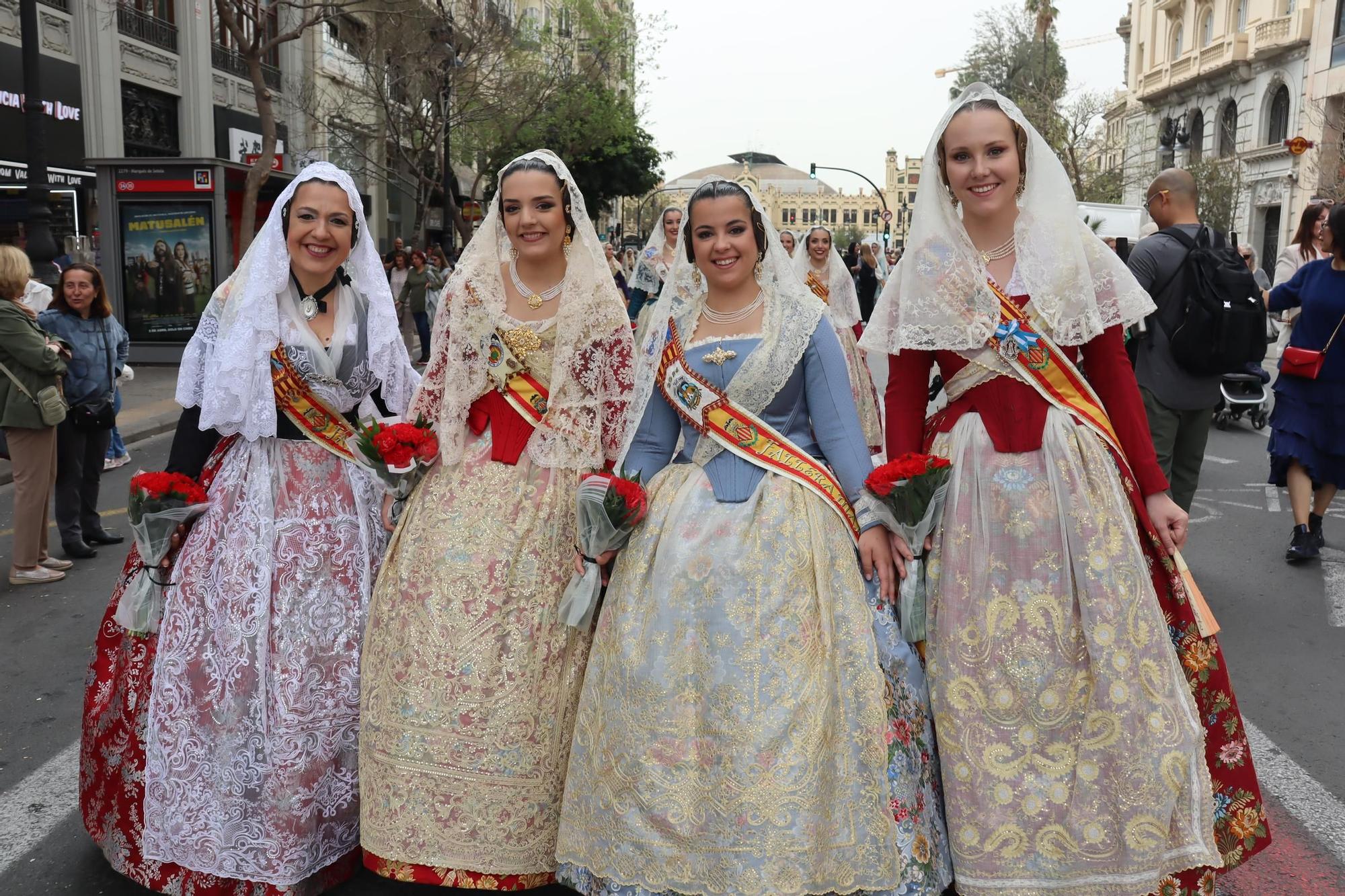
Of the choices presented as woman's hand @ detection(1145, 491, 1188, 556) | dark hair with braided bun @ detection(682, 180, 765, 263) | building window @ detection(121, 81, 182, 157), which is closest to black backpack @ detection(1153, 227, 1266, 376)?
woman's hand @ detection(1145, 491, 1188, 556)

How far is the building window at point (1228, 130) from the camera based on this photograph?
38156 millimetres

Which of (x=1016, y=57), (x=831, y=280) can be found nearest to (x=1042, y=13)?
(x=1016, y=57)

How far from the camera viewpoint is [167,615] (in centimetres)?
316

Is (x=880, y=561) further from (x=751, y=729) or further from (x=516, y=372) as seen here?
(x=516, y=372)

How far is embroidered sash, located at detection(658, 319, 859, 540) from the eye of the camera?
3.00m

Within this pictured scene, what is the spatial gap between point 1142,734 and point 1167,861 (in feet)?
0.97

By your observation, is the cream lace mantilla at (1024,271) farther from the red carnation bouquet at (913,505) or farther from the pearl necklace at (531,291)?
the pearl necklace at (531,291)

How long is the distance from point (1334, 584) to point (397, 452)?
5444 mm

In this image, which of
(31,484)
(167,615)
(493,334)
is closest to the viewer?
(167,615)

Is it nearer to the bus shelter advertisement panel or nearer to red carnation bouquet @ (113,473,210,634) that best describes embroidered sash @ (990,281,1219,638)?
red carnation bouquet @ (113,473,210,634)

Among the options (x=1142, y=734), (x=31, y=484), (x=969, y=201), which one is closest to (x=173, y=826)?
(x=1142, y=734)

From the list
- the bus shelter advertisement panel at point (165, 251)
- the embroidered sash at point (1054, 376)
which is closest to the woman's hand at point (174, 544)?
the embroidered sash at point (1054, 376)

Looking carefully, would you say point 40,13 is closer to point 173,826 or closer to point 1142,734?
point 173,826

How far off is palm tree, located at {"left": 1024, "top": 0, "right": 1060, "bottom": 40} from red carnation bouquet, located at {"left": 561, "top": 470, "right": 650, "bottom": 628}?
51194mm
